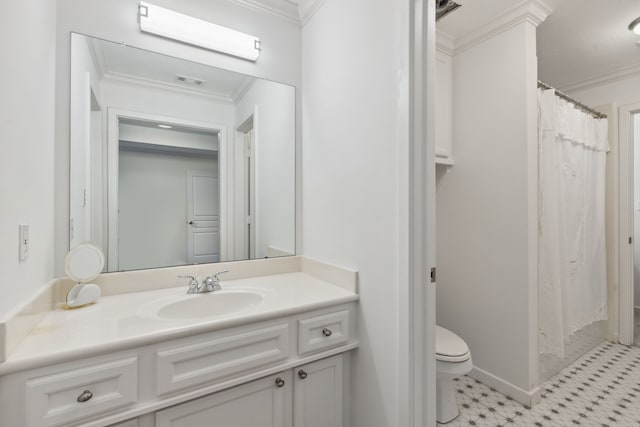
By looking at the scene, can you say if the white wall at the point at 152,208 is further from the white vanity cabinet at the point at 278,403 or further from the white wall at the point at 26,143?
the white vanity cabinet at the point at 278,403

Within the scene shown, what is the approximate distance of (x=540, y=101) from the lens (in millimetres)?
1850

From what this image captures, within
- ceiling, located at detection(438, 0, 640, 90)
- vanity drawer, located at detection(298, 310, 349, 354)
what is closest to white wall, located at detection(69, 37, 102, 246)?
vanity drawer, located at detection(298, 310, 349, 354)

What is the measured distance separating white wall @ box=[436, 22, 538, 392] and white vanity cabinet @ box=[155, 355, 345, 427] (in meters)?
1.18

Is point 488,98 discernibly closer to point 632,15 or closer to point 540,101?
point 540,101

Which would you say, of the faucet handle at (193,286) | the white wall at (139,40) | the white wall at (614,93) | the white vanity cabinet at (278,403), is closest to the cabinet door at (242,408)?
the white vanity cabinet at (278,403)

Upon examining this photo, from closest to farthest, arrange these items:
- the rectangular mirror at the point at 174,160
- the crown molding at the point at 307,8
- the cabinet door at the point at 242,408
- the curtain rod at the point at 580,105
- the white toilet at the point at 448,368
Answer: the cabinet door at the point at 242,408, the rectangular mirror at the point at 174,160, the white toilet at the point at 448,368, the crown molding at the point at 307,8, the curtain rod at the point at 580,105

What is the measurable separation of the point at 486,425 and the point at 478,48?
7.60 feet

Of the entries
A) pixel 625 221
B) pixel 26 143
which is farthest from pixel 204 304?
pixel 625 221

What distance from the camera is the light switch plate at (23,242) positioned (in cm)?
90

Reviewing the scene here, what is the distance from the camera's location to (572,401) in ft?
5.79

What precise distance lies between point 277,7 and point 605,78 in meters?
2.88

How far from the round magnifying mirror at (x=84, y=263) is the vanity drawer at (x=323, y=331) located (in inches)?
35.0

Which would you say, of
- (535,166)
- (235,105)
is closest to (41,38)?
(235,105)

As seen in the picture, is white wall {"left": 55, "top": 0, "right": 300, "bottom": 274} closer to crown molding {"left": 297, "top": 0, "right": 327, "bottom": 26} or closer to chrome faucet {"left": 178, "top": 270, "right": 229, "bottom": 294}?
crown molding {"left": 297, "top": 0, "right": 327, "bottom": 26}
